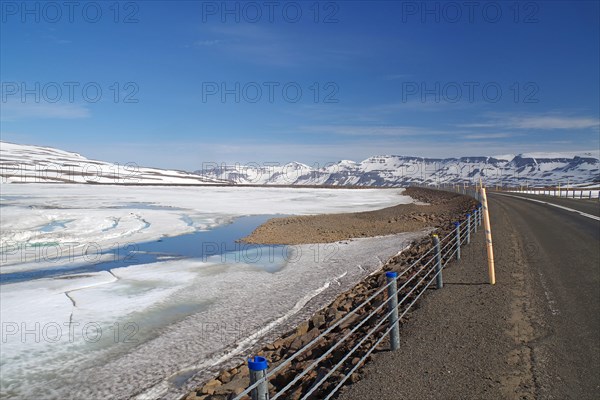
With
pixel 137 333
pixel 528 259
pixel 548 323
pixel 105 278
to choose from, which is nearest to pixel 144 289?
pixel 105 278

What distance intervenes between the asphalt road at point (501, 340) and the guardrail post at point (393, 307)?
0.18m

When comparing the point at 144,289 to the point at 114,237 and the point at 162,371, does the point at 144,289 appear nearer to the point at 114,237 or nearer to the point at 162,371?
the point at 162,371

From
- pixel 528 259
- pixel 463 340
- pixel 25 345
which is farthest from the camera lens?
pixel 528 259

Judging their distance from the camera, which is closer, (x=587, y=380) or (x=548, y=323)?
(x=587, y=380)

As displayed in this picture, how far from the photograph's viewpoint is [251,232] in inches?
909

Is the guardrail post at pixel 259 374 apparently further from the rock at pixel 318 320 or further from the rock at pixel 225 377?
the rock at pixel 318 320

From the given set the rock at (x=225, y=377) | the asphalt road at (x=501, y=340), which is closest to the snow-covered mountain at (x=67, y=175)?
the rock at (x=225, y=377)

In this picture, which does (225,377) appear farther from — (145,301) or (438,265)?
(438,265)

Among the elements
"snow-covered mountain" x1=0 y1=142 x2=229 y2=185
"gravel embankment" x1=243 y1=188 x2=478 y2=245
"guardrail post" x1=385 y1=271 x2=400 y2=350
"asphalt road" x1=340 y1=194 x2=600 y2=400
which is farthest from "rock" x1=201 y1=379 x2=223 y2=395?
"snow-covered mountain" x1=0 y1=142 x2=229 y2=185

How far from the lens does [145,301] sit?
10406mm

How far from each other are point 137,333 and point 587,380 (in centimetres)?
767

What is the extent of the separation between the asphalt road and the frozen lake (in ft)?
10.2

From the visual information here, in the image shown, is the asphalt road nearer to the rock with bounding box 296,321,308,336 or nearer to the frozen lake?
the rock with bounding box 296,321,308,336

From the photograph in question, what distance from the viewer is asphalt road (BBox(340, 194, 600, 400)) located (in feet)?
15.5
